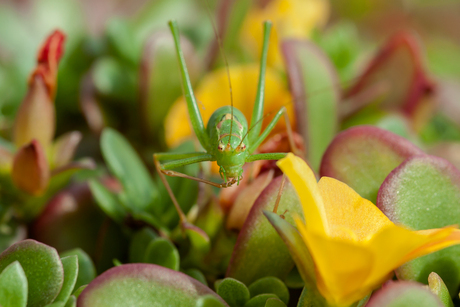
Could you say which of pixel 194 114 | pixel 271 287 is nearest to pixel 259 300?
pixel 271 287

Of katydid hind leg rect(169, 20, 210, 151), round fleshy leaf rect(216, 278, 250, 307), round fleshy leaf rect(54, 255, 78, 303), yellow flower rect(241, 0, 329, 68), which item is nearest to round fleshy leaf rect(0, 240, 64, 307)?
round fleshy leaf rect(54, 255, 78, 303)

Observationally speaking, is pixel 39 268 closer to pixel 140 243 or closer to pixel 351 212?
pixel 140 243

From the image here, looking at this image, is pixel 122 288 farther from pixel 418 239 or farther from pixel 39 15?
pixel 39 15

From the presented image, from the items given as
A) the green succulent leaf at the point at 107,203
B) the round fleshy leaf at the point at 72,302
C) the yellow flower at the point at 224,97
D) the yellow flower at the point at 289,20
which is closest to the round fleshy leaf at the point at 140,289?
the round fleshy leaf at the point at 72,302

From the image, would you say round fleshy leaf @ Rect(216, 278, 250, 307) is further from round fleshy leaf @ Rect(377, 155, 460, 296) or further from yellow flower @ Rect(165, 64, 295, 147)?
yellow flower @ Rect(165, 64, 295, 147)

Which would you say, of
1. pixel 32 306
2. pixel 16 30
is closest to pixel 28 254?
pixel 32 306

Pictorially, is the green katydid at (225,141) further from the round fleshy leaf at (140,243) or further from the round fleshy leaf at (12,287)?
the round fleshy leaf at (12,287)
